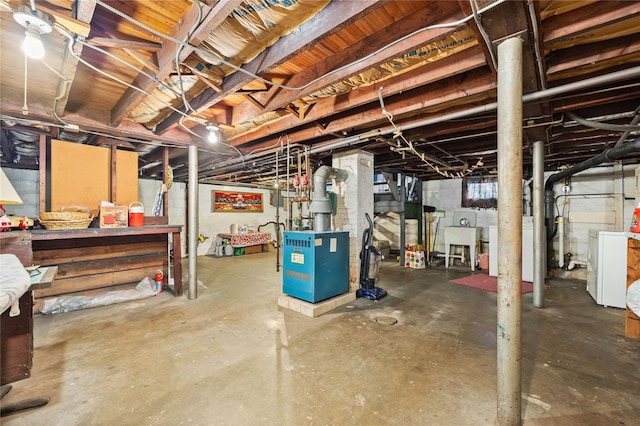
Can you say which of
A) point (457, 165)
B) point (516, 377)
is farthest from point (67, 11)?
point (457, 165)

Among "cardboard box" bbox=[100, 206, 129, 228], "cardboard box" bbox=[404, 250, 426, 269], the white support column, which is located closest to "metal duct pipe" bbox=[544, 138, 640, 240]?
"cardboard box" bbox=[404, 250, 426, 269]

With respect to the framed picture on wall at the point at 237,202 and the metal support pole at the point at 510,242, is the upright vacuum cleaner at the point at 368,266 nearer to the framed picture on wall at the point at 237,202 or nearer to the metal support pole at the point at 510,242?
the metal support pole at the point at 510,242

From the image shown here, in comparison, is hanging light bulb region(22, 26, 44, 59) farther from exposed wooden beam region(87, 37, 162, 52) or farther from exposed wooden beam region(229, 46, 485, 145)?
exposed wooden beam region(229, 46, 485, 145)

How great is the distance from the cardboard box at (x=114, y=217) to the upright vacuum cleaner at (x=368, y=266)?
3308 mm

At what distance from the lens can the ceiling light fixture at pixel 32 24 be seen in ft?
4.51

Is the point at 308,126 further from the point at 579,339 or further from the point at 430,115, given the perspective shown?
the point at 579,339

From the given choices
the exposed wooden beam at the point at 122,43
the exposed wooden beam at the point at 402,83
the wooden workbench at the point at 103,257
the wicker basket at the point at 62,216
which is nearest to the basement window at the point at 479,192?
the exposed wooden beam at the point at 402,83

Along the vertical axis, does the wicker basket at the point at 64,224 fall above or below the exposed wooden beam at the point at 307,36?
below

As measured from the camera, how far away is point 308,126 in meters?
3.50

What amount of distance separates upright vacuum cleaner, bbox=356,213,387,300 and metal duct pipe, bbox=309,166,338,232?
70 cm

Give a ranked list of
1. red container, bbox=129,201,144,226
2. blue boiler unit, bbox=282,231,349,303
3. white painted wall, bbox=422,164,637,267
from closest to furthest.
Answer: blue boiler unit, bbox=282,231,349,303
red container, bbox=129,201,144,226
white painted wall, bbox=422,164,637,267

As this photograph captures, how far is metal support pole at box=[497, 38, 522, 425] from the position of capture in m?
1.42

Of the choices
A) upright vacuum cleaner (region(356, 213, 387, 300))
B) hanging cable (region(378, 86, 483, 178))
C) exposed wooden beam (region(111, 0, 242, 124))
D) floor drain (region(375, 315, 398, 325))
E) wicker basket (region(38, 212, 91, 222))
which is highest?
exposed wooden beam (region(111, 0, 242, 124))

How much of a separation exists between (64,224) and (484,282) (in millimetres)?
6195
